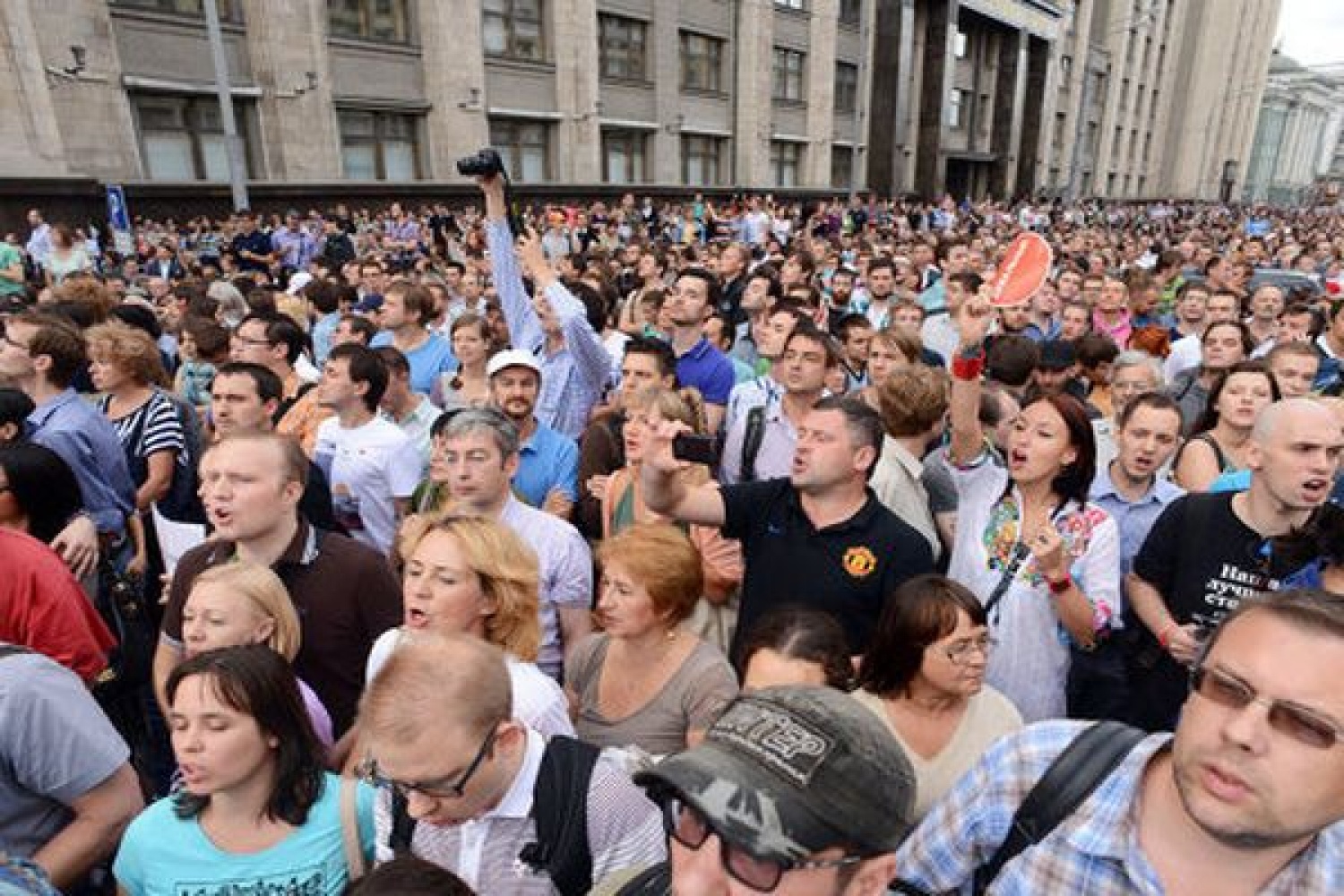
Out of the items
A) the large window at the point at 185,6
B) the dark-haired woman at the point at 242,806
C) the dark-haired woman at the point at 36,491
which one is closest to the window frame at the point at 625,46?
the large window at the point at 185,6

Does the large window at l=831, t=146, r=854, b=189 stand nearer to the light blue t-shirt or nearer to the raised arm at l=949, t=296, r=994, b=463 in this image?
the light blue t-shirt

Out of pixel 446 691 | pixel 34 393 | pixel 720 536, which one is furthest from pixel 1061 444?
pixel 34 393

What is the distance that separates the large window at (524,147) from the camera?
2347 centimetres

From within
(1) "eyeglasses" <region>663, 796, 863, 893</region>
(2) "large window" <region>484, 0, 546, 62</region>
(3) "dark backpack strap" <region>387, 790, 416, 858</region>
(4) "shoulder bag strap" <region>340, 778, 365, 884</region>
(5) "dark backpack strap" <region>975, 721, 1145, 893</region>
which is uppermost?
(2) "large window" <region>484, 0, 546, 62</region>

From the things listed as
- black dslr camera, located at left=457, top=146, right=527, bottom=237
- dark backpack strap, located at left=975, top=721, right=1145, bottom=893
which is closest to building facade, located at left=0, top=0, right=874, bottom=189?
black dslr camera, located at left=457, top=146, right=527, bottom=237

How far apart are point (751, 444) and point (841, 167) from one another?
35.9 meters

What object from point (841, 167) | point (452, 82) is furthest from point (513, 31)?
point (841, 167)

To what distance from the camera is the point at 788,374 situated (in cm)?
435

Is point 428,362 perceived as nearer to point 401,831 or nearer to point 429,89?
point 401,831

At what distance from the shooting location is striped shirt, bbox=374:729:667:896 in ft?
6.17

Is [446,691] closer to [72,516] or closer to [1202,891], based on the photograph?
[1202,891]

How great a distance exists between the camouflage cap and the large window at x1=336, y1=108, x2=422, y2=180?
22.5m

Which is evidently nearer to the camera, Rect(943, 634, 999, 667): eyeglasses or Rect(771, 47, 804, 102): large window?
Rect(943, 634, 999, 667): eyeglasses

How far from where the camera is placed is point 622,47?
2625cm
